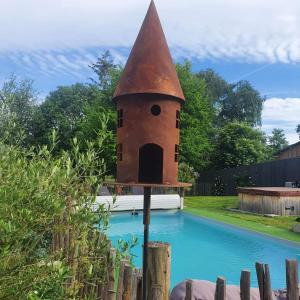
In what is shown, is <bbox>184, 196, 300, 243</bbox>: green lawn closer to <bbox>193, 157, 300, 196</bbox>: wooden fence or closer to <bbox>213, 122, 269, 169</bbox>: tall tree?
<bbox>193, 157, 300, 196</bbox>: wooden fence

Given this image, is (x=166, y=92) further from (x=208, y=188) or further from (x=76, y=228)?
(x=208, y=188)

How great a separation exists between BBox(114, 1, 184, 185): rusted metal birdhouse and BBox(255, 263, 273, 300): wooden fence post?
3.98ft

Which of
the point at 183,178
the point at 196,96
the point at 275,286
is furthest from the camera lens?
the point at 196,96

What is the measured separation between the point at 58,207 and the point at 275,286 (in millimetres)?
7703

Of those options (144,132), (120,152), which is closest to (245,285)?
(144,132)

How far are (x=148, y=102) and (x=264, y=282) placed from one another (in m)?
1.92

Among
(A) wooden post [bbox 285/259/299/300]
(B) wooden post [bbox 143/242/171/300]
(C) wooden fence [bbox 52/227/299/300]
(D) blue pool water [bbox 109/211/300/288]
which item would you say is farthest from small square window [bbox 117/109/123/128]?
(D) blue pool water [bbox 109/211/300/288]

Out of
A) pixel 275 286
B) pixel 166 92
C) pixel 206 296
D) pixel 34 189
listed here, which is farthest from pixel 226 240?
pixel 34 189

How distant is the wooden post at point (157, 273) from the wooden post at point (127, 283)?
175mm

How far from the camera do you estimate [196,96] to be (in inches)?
1099

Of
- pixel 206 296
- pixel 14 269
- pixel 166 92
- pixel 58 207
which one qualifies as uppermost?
pixel 166 92

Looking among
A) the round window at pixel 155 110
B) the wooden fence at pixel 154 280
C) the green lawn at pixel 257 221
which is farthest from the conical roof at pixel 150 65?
the green lawn at pixel 257 221

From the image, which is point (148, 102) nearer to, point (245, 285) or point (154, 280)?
point (154, 280)

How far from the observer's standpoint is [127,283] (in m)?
3.37
